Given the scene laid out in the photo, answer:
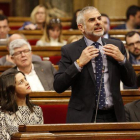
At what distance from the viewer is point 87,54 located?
2580mm

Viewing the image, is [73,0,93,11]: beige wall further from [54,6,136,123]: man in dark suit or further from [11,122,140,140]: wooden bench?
[11,122,140,140]: wooden bench

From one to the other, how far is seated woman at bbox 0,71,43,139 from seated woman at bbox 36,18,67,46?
7.68 ft

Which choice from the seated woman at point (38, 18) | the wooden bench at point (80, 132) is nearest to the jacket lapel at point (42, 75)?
the wooden bench at point (80, 132)

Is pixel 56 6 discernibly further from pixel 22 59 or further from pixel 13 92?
pixel 13 92

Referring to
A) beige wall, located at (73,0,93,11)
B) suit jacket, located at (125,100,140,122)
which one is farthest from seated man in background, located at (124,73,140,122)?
beige wall, located at (73,0,93,11)

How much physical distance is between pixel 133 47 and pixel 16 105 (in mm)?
1925

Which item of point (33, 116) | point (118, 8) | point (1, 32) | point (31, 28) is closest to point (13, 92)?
point (33, 116)

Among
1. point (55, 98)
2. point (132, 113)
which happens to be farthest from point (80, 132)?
point (55, 98)

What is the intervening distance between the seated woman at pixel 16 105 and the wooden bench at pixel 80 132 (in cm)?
87

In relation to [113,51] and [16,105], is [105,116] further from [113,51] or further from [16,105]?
[16,105]

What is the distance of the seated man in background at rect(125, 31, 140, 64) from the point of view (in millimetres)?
4633

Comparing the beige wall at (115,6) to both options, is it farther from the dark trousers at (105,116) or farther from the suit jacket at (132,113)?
the dark trousers at (105,116)

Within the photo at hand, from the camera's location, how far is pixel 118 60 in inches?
103

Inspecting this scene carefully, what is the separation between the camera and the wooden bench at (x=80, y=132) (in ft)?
6.85
